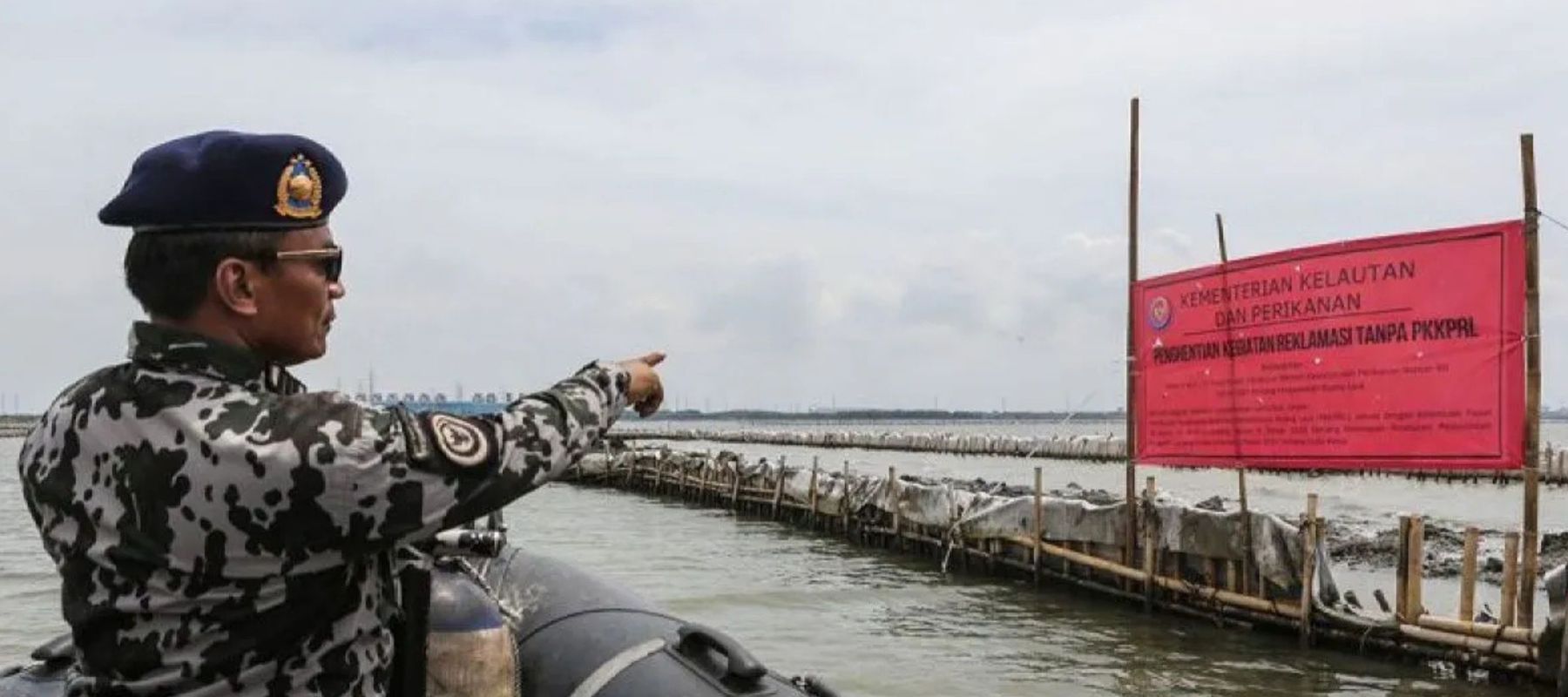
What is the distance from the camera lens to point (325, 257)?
7.32 ft

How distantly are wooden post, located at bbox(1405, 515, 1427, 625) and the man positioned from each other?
1116cm

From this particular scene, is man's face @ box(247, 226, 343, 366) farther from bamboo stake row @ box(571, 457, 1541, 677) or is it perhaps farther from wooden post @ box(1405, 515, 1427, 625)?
wooden post @ box(1405, 515, 1427, 625)

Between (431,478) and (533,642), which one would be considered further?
(533,642)

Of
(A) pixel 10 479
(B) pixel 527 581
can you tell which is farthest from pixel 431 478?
(A) pixel 10 479

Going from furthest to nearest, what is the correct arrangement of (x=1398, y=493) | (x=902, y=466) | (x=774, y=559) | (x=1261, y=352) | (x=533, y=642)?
(x=902, y=466) → (x=1398, y=493) → (x=774, y=559) → (x=1261, y=352) → (x=533, y=642)

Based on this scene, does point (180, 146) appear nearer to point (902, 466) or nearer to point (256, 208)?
point (256, 208)

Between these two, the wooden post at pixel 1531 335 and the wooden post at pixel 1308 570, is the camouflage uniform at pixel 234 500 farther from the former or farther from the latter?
the wooden post at pixel 1308 570

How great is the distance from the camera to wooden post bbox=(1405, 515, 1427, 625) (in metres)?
11.6

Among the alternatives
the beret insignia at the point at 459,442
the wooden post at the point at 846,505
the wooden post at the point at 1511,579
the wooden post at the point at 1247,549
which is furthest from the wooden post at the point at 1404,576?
the wooden post at the point at 846,505

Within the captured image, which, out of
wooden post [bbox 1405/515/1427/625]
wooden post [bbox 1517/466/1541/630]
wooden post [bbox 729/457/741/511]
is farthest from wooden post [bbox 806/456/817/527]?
wooden post [bbox 1517/466/1541/630]

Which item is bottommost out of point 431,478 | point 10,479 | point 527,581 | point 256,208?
point 10,479

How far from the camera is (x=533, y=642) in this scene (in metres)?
3.63

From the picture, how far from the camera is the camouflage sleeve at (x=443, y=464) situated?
201 centimetres

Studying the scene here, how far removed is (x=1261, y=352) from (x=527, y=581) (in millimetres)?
9711
